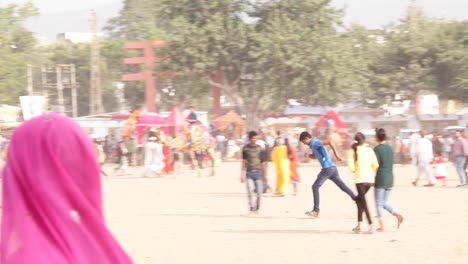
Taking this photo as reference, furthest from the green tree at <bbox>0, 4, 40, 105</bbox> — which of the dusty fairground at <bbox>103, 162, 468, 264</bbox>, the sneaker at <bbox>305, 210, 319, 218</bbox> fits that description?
the sneaker at <bbox>305, 210, 319, 218</bbox>

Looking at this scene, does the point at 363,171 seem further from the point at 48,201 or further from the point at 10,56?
the point at 10,56

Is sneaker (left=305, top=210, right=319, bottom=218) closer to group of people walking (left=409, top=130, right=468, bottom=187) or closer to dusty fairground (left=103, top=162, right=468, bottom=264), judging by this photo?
dusty fairground (left=103, top=162, right=468, bottom=264)

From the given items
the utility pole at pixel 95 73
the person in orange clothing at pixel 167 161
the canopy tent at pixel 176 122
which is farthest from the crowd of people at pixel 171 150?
the utility pole at pixel 95 73

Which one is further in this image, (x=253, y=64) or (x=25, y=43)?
(x=25, y=43)

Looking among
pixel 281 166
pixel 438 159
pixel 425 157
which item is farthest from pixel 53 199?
pixel 438 159

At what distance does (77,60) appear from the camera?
3253 inches

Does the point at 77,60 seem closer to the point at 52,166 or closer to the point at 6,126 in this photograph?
the point at 6,126

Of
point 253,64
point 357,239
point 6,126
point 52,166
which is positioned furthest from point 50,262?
point 6,126

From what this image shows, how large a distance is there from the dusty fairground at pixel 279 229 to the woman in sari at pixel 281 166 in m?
0.31

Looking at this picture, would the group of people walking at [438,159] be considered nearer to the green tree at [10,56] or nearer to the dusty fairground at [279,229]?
the dusty fairground at [279,229]

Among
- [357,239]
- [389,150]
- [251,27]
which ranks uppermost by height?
[251,27]

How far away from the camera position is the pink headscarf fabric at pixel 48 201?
3.04m

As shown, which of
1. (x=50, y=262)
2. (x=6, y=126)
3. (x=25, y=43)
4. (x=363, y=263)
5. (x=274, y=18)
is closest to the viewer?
(x=50, y=262)

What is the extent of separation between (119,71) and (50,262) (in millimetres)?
81958
